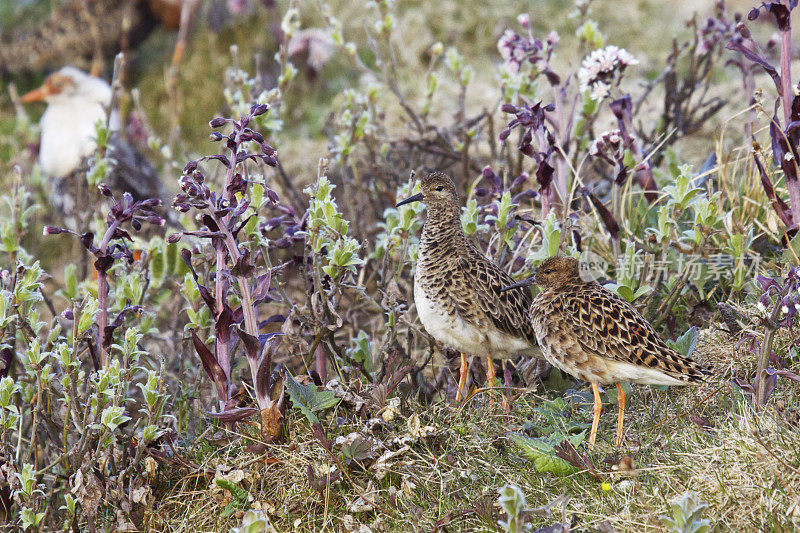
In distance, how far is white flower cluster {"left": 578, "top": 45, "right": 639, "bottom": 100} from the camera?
3.35m

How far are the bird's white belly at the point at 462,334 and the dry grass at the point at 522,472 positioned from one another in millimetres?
198

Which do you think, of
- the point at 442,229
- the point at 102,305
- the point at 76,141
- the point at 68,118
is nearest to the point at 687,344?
the point at 442,229

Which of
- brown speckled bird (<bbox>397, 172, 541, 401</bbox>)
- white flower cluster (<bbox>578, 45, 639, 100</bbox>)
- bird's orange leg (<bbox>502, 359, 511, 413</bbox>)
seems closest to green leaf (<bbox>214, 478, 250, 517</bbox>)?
brown speckled bird (<bbox>397, 172, 541, 401</bbox>)

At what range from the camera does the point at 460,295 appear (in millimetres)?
2945

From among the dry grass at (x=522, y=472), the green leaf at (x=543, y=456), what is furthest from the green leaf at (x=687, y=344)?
the green leaf at (x=543, y=456)

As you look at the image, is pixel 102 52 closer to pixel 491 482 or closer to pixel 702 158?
pixel 702 158

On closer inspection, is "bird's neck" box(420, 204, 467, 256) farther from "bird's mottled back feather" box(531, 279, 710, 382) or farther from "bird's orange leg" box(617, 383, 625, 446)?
"bird's orange leg" box(617, 383, 625, 446)

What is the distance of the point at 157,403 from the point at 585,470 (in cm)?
147

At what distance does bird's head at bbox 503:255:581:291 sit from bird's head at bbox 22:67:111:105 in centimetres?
485

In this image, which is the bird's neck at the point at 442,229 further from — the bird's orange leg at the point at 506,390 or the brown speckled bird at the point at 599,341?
the bird's orange leg at the point at 506,390

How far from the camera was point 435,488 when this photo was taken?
→ 260cm

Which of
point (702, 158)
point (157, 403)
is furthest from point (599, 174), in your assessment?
point (157, 403)

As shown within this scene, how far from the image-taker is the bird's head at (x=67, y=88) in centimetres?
653

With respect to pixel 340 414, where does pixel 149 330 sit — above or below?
above
